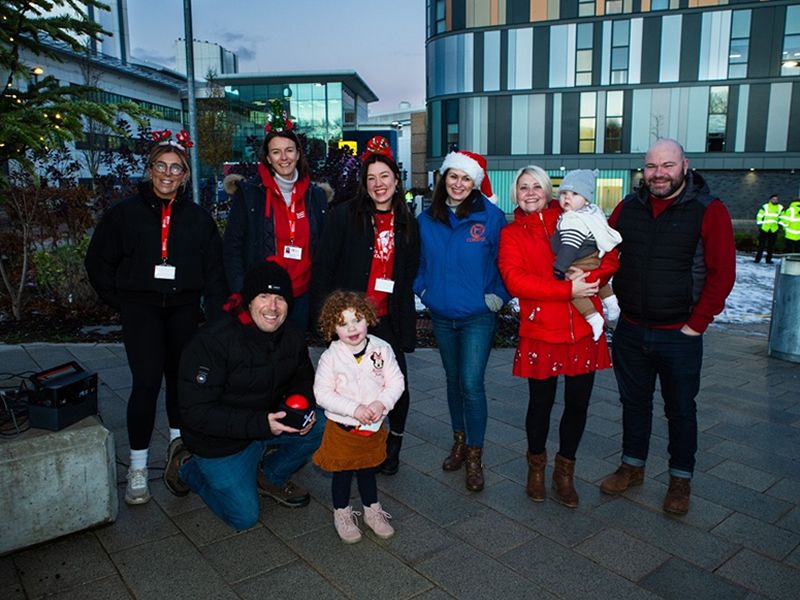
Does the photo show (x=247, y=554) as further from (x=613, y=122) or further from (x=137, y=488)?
(x=613, y=122)

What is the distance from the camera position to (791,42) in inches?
1299

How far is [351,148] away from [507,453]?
24.9 ft

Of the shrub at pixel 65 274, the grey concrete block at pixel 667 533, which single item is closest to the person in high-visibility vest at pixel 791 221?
the grey concrete block at pixel 667 533

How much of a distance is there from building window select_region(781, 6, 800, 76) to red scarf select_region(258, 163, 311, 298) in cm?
3698

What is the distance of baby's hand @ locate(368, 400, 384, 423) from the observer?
3186 millimetres

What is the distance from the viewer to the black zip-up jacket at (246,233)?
4.02 metres

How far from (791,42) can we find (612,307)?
124ft

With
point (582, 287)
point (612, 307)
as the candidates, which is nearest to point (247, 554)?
point (582, 287)

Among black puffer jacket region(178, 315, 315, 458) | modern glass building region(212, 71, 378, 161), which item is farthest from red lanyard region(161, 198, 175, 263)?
modern glass building region(212, 71, 378, 161)

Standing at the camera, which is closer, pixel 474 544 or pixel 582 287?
pixel 474 544

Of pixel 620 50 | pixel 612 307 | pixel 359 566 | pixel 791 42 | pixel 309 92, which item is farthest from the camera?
pixel 309 92

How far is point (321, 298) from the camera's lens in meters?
3.89

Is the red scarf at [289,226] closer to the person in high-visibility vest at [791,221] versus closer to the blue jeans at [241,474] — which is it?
the blue jeans at [241,474]

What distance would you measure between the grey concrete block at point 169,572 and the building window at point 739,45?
3813 centimetres
